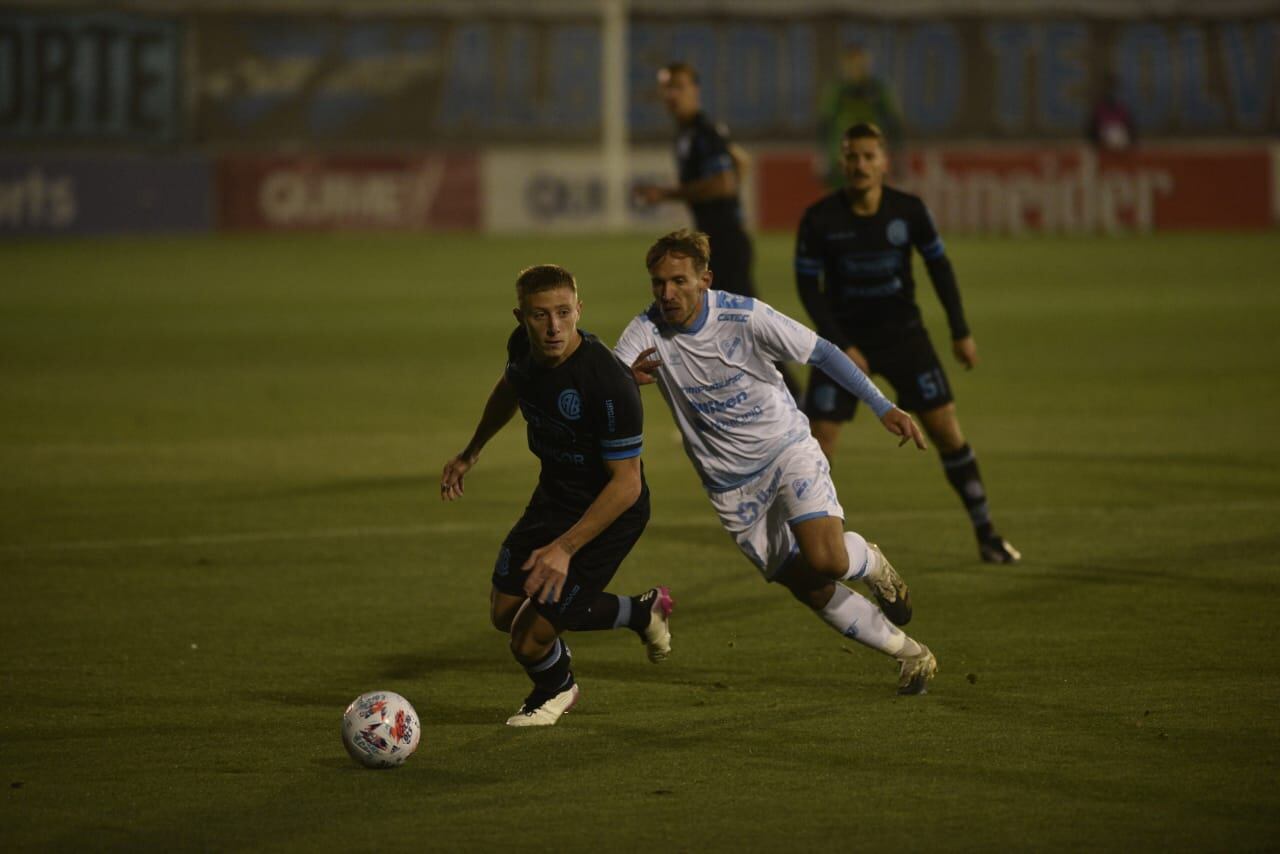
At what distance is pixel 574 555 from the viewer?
6812 millimetres

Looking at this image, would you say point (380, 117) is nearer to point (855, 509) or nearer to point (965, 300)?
point (965, 300)

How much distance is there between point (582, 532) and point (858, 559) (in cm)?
116

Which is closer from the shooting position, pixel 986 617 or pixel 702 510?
pixel 986 617

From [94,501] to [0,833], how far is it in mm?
6240

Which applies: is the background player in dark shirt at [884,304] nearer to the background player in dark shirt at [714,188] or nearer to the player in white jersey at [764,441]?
the player in white jersey at [764,441]

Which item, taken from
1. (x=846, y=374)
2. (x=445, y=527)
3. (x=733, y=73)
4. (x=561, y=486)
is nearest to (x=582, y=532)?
(x=561, y=486)

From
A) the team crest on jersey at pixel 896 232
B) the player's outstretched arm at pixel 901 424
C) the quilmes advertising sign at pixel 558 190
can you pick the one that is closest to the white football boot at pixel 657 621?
the player's outstretched arm at pixel 901 424

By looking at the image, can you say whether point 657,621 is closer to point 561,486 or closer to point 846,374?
point 561,486

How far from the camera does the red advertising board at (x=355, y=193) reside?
1427 inches

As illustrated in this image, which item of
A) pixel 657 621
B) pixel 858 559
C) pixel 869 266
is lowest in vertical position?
pixel 657 621

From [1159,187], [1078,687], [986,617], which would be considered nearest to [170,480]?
[986,617]

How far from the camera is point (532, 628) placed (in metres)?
6.79

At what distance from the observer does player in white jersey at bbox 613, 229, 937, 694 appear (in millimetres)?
7086

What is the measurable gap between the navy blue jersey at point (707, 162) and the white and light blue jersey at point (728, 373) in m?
6.69
